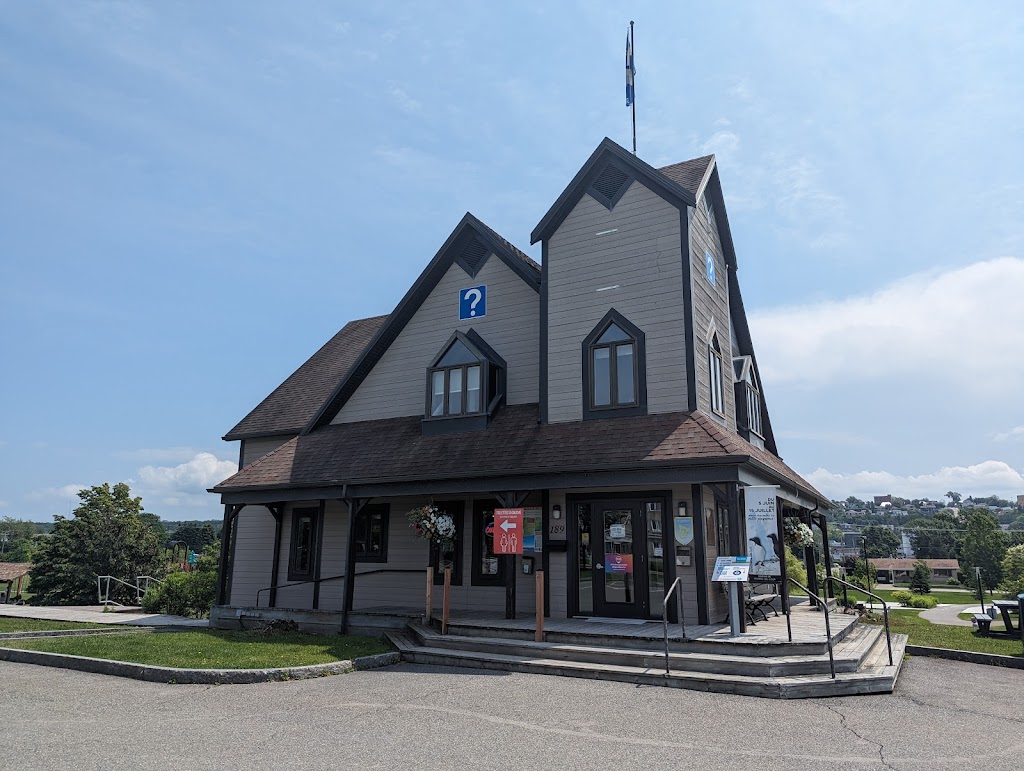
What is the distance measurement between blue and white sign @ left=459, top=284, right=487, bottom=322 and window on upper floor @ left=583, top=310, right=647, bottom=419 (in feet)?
11.3

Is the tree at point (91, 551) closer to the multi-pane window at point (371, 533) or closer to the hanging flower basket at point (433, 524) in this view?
the multi-pane window at point (371, 533)

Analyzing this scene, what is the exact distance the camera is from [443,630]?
12039mm

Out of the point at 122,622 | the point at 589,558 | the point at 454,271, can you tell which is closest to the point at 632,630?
the point at 589,558

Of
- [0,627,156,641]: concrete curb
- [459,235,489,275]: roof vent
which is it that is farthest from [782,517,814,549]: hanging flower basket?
[0,627,156,641]: concrete curb

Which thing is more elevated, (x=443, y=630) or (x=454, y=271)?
(x=454, y=271)

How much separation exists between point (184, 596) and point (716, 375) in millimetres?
14746

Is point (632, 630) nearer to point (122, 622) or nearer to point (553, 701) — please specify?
point (553, 701)

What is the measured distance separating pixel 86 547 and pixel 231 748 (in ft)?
110

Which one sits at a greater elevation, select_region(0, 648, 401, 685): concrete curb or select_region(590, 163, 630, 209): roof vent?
select_region(590, 163, 630, 209): roof vent

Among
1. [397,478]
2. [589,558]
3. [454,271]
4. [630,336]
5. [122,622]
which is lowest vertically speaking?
[122,622]

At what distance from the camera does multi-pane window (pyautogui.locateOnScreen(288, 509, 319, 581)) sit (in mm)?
17219

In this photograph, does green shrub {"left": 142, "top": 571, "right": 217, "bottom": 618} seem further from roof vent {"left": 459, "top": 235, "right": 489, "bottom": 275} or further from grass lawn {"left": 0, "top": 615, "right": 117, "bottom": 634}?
roof vent {"left": 459, "top": 235, "right": 489, "bottom": 275}

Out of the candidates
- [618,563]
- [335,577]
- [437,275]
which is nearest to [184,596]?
[335,577]

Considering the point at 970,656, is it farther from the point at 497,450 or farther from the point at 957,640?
the point at 497,450
